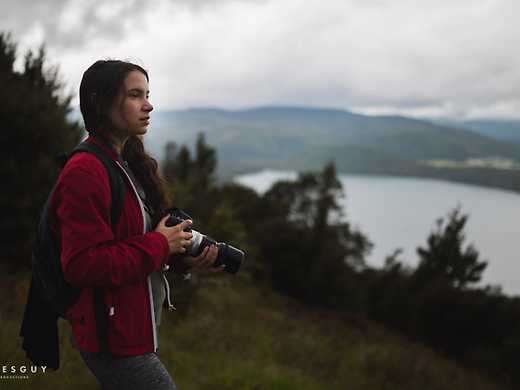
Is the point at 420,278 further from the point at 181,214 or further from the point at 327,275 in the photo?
the point at 181,214

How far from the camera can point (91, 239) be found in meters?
1.42

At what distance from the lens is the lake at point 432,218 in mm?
72144

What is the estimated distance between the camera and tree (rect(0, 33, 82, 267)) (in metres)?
7.34

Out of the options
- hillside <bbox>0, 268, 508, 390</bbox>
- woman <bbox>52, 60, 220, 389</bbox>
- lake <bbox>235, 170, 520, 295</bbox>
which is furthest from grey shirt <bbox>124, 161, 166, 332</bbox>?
lake <bbox>235, 170, 520, 295</bbox>

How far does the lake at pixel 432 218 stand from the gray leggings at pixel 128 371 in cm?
4655

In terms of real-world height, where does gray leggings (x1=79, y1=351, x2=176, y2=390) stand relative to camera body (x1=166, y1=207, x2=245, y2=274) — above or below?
below

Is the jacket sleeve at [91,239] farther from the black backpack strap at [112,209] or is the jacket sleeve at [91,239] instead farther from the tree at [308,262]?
the tree at [308,262]

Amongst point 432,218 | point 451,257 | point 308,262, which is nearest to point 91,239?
point 308,262

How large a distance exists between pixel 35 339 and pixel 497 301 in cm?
2952

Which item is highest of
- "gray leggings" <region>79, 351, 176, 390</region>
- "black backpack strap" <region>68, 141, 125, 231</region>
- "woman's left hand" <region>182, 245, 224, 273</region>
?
"black backpack strap" <region>68, 141, 125, 231</region>

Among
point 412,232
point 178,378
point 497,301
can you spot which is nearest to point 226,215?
point 178,378

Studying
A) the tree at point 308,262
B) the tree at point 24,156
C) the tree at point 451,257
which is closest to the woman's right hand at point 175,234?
the tree at point 24,156

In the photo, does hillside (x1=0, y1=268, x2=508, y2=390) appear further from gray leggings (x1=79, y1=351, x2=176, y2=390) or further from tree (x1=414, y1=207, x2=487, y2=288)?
tree (x1=414, y1=207, x2=487, y2=288)

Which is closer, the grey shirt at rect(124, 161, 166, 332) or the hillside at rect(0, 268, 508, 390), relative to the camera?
the grey shirt at rect(124, 161, 166, 332)
